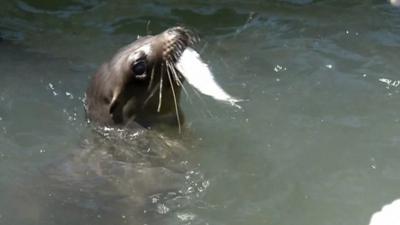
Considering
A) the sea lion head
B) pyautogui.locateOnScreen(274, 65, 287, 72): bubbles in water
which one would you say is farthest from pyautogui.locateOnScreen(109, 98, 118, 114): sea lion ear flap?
pyautogui.locateOnScreen(274, 65, 287, 72): bubbles in water

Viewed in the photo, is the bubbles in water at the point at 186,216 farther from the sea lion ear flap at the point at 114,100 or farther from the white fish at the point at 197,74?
the sea lion ear flap at the point at 114,100

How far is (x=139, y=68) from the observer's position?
5.65 m

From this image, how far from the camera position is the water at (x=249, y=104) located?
5.25 meters

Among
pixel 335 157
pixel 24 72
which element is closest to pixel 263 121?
pixel 335 157

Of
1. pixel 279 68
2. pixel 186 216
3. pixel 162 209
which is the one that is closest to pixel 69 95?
pixel 279 68

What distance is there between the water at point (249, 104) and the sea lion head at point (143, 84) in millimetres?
249

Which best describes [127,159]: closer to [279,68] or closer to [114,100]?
[114,100]

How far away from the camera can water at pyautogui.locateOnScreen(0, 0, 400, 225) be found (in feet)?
17.2

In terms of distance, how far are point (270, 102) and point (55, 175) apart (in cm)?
179

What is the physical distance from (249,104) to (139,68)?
1.06 meters

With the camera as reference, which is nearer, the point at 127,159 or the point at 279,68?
the point at 127,159

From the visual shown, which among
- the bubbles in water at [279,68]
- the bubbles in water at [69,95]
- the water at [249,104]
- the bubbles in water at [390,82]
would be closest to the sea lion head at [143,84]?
the water at [249,104]

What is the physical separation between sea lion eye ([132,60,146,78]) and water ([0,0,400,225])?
1.84ft

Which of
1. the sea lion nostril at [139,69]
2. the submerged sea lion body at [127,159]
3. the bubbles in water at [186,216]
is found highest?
the sea lion nostril at [139,69]
